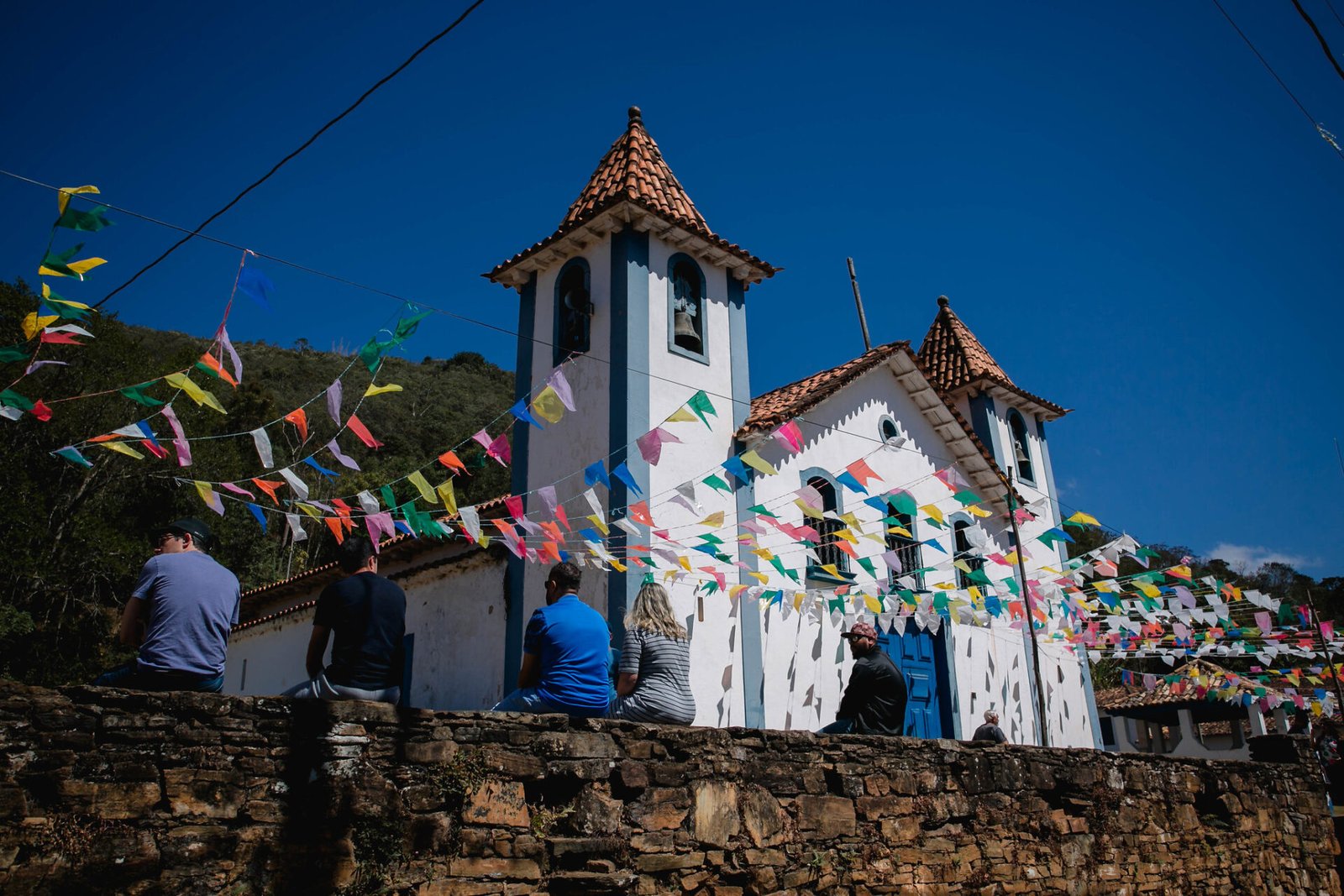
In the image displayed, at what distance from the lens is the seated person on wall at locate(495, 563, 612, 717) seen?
4.78 metres

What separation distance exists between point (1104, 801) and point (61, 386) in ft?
74.7

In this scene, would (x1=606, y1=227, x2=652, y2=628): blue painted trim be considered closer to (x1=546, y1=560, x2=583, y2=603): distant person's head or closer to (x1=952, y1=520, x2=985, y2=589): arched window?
(x1=546, y1=560, x2=583, y2=603): distant person's head

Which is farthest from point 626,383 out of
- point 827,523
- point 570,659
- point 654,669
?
point 570,659

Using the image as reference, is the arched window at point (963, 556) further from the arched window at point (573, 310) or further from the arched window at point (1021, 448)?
the arched window at point (573, 310)

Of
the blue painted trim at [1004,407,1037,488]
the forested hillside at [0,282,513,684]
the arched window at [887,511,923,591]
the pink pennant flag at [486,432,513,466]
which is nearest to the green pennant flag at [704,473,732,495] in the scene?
the pink pennant flag at [486,432,513,466]

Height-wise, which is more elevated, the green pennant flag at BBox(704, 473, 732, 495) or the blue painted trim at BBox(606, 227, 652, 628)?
the blue painted trim at BBox(606, 227, 652, 628)

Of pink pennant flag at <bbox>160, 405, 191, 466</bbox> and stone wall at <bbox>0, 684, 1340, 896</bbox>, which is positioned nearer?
stone wall at <bbox>0, 684, 1340, 896</bbox>

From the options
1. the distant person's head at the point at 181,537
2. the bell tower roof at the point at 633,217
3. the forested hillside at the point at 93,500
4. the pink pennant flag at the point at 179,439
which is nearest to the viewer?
the distant person's head at the point at 181,537

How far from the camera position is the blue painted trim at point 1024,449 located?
17281mm

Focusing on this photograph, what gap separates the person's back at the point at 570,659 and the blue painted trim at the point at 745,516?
5014 mm

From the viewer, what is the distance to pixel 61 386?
2078 cm

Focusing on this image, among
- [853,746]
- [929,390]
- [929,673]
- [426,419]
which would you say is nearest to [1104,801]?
[853,746]

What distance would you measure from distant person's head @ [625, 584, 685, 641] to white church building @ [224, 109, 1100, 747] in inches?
123

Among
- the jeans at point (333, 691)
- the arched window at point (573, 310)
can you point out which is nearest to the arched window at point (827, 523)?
the arched window at point (573, 310)
